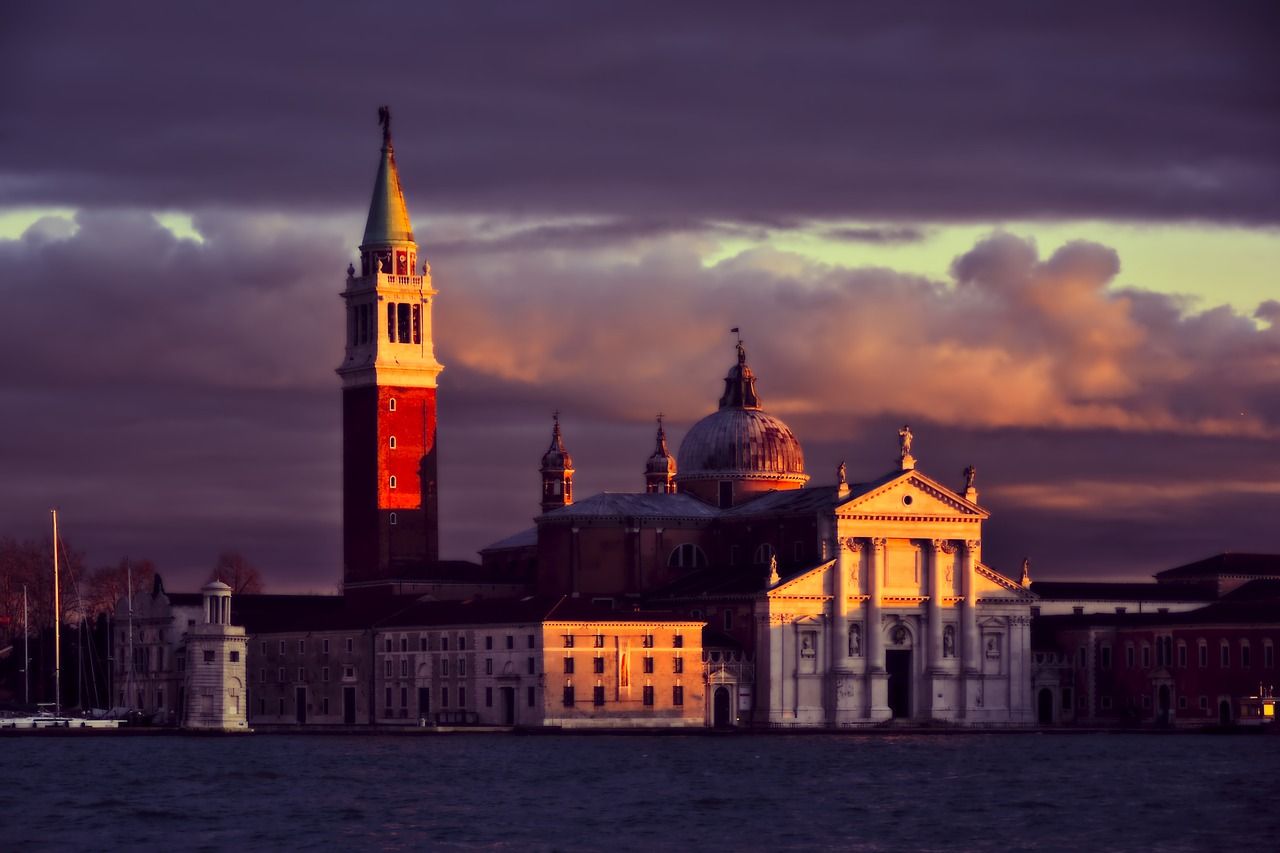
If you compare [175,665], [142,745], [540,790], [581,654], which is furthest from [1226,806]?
[175,665]

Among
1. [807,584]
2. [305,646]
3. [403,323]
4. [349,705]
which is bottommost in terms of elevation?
[349,705]

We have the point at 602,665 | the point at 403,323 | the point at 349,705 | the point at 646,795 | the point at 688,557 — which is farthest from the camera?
the point at 403,323

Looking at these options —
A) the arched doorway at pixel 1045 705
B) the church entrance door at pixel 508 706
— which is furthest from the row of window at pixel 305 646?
the arched doorway at pixel 1045 705

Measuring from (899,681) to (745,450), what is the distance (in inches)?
569

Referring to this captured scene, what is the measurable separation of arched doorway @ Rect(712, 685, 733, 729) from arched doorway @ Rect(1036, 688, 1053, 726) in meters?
15.4

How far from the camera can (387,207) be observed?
134125 mm

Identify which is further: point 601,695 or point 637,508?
point 637,508

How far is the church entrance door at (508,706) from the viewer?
4556 inches

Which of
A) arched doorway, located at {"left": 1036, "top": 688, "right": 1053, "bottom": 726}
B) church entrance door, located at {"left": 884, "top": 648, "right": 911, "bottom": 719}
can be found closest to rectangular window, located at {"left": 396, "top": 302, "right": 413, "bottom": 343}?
church entrance door, located at {"left": 884, "top": 648, "right": 911, "bottom": 719}

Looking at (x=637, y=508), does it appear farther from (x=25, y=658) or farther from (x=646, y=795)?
(x=646, y=795)

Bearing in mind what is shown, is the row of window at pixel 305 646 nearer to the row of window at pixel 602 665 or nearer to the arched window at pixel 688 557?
the row of window at pixel 602 665

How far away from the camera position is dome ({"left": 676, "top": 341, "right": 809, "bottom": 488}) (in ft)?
433

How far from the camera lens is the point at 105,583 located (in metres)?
158

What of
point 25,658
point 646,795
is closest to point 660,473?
point 25,658
